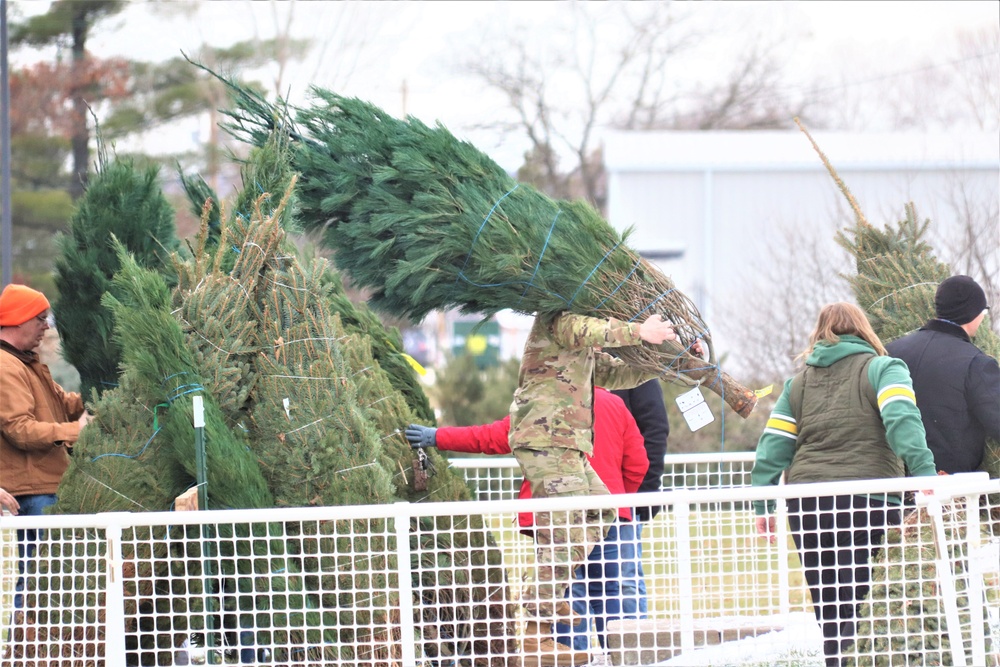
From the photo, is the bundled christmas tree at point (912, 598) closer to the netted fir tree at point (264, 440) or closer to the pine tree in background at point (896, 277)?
the netted fir tree at point (264, 440)

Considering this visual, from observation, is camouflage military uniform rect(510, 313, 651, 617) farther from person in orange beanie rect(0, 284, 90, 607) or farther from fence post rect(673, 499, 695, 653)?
person in orange beanie rect(0, 284, 90, 607)

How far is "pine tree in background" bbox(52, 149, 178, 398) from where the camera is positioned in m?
5.03

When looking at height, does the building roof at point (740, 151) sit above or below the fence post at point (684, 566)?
above

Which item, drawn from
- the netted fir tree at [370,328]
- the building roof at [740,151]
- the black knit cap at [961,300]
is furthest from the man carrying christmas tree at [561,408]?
the building roof at [740,151]

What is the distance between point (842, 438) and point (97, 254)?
11.0ft

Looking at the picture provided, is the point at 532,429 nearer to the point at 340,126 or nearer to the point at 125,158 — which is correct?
the point at 340,126

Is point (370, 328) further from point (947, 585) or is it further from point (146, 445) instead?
point (947, 585)

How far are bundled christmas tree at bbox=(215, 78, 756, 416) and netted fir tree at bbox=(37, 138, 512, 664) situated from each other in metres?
0.43

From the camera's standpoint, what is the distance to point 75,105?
15.9 m

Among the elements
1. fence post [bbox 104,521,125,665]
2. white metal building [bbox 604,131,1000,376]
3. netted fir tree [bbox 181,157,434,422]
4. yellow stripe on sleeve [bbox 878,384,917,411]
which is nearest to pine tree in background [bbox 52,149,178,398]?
netted fir tree [bbox 181,157,434,422]

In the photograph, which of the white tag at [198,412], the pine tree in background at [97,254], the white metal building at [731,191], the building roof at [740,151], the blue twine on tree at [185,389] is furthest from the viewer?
the building roof at [740,151]

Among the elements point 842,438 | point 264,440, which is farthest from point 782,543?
point 264,440

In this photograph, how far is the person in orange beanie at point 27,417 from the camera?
171 inches

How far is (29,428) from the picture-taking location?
434cm
